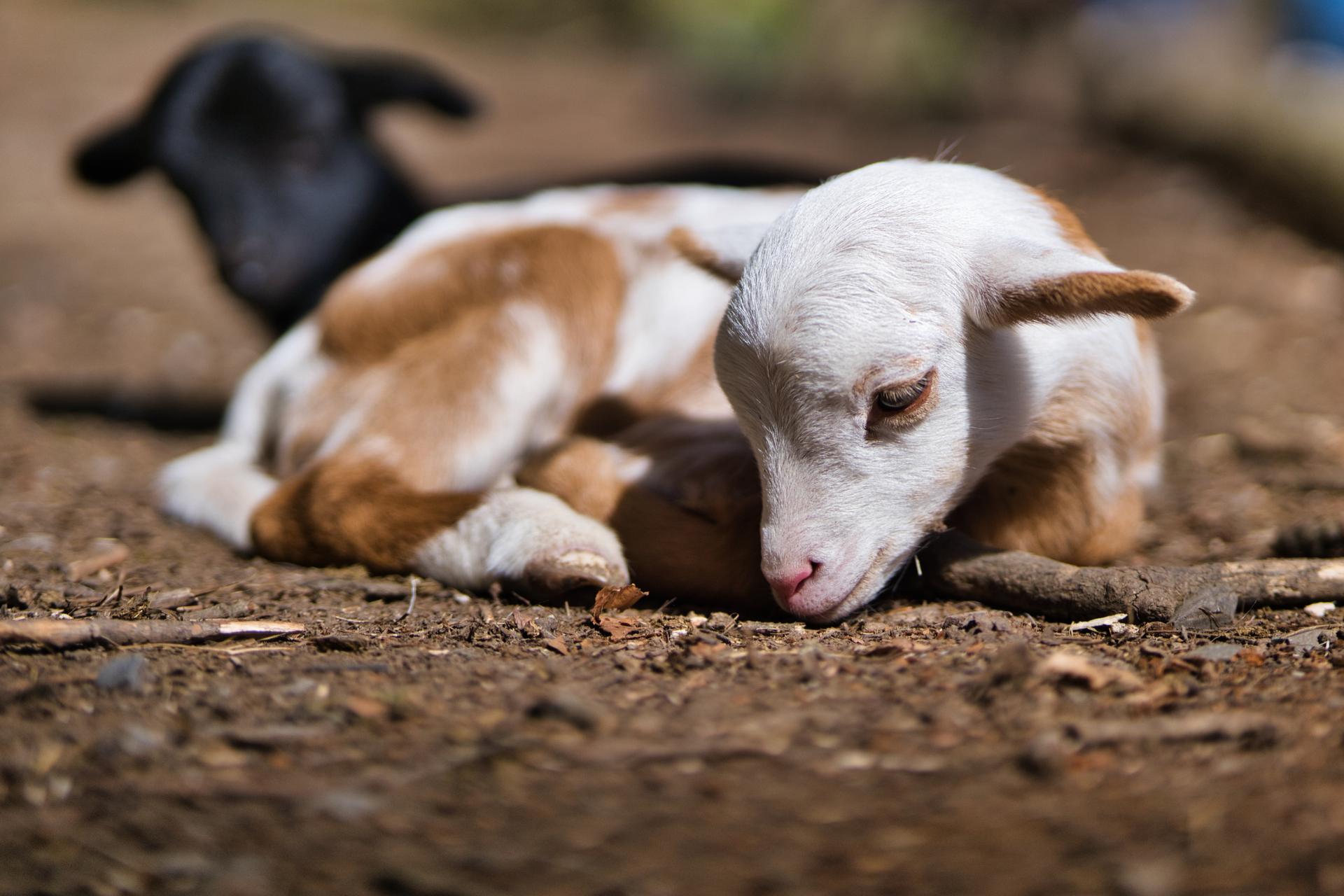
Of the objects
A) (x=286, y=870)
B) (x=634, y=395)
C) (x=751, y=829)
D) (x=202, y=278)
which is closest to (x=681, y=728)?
(x=751, y=829)

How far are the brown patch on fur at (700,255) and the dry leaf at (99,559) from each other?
1.98 meters

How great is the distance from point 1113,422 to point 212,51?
4664mm

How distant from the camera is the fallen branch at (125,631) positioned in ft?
9.27

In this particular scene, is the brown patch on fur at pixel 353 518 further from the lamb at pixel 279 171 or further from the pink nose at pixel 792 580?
the lamb at pixel 279 171

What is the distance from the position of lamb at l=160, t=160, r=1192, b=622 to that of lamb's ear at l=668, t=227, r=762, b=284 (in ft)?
0.04

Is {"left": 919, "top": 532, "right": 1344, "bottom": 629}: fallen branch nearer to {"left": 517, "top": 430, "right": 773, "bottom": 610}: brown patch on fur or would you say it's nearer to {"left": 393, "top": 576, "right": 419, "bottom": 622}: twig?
{"left": 517, "top": 430, "right": 773, "bottom": 610}: brown patch on fur

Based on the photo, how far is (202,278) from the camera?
939 cm

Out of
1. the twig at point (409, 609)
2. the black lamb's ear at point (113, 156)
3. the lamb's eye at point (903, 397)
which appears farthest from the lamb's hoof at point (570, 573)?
the black lamb's ear at point (113, 156)

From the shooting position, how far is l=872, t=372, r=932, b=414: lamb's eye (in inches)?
116

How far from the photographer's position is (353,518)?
383 centimetres

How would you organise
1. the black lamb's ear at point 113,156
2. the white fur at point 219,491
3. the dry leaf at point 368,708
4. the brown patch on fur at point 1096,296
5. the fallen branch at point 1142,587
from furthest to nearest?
1. the black lamb's ear at point 113,156
2. the white fur at point 219,491
3. the fallen branch at point 1142,587
4. the brown patch on fur at point 1096,296
5. the dry leaf at point 368,708

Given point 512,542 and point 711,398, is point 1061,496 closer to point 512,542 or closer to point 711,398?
point 711,398

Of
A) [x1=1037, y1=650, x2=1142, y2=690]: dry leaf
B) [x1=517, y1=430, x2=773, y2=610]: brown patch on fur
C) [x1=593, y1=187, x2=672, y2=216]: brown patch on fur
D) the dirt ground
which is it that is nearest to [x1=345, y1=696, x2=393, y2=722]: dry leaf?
the dirt ground

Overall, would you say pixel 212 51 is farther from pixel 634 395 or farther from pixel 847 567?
pixel 847 567
